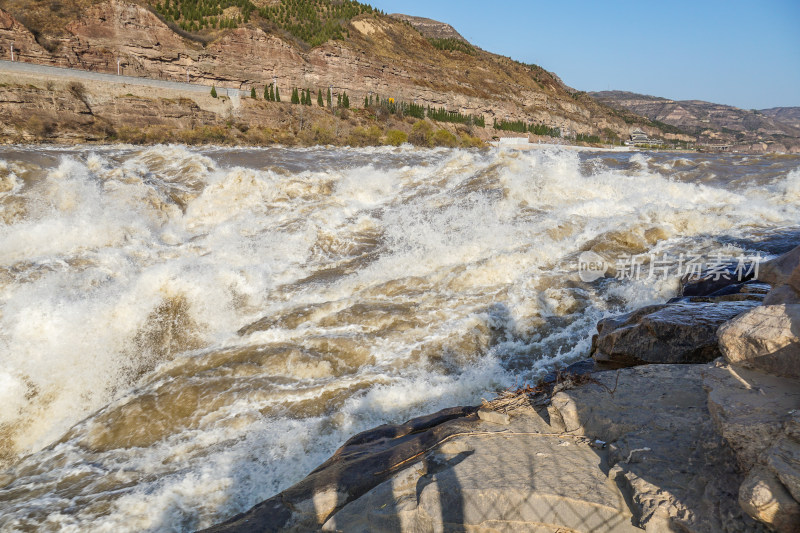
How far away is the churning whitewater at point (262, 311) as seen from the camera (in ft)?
12.8

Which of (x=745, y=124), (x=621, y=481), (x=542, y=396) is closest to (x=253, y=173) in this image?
(x=542, y=396)

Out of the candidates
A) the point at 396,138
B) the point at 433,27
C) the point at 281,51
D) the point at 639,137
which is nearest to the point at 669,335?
the point at 396,138

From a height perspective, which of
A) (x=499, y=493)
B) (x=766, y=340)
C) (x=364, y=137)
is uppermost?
(x=364, y=137)

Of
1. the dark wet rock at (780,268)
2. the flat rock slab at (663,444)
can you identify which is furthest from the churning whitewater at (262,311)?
the dark wet rock at (780,268)

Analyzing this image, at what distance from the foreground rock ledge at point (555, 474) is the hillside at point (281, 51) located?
4049 cm

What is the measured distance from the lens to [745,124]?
15188cm

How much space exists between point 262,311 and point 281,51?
4719 cm

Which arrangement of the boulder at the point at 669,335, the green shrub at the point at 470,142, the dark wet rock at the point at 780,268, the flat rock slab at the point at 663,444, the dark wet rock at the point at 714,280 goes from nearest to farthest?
1. the flat rock slab at the point at 663,444
2. the dark wet rock at the point at 780,268
3. the boulder at the point at 669,335
4. the dark wet rock at the point at 714,280
5. the green shrub at the point at 470,142

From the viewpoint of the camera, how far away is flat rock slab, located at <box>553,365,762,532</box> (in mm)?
1876

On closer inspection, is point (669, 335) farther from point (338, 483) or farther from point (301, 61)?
point (301, 61)

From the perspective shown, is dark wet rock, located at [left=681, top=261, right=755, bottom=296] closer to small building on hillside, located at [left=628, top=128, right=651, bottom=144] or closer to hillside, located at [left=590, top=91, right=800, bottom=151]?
small building on hillside, located at [left=628, top=128, right=651, bottom=144]

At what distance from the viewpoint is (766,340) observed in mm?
2170

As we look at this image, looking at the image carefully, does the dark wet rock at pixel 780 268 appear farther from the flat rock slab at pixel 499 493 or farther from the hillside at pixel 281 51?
the hillside at pixel 281 51

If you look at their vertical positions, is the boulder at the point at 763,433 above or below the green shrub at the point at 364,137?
below
